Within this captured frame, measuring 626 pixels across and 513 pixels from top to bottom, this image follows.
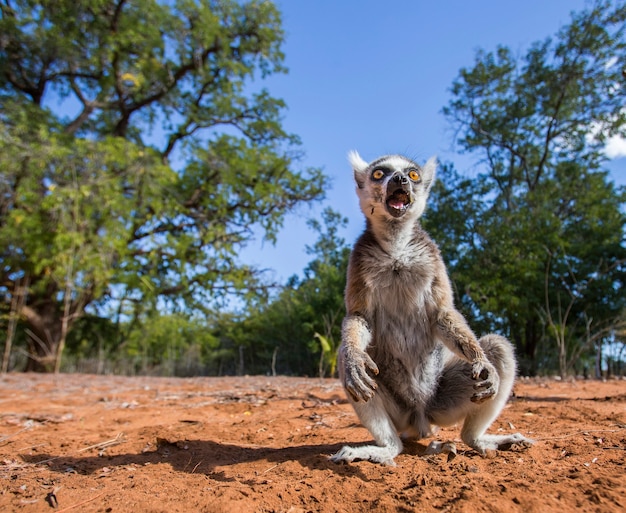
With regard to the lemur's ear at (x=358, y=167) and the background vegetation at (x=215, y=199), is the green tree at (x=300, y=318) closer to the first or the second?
the background vegetation at (x=215, y=199)

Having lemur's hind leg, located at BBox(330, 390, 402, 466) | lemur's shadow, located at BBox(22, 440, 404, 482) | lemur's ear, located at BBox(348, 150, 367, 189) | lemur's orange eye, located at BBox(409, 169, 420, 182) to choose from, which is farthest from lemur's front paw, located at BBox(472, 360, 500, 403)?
lemur's ear, located at BBox(348, 150, 367, 189)

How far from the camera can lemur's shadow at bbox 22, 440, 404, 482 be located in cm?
325

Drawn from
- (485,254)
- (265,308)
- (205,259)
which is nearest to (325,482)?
(485,254)

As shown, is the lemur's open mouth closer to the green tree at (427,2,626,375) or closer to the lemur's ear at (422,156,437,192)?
the lemur's ear at (422,156,437,192)

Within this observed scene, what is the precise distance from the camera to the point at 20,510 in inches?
101

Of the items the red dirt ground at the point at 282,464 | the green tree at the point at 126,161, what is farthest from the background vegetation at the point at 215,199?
the red dirt ground at the point at 282,464

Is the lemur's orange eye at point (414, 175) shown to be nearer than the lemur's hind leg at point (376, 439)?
No

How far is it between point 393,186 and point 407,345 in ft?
4.29

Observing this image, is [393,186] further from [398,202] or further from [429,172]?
[429,172]

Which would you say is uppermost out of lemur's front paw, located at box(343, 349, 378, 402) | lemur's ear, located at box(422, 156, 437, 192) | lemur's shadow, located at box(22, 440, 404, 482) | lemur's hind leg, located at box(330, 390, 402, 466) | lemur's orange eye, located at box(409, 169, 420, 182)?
lemur's ear, located at box(422, 156, 437, 192)

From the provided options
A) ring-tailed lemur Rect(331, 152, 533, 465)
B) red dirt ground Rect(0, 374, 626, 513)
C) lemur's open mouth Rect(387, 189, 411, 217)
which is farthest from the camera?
lemur's open mouth Rect(387, 189, 411, 217)

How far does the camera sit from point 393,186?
3.79 metres

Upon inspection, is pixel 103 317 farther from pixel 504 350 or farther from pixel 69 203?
pixel 504 350

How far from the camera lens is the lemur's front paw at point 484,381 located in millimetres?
2955
